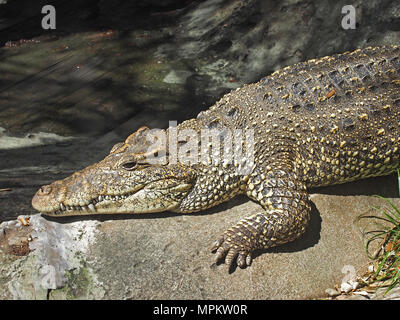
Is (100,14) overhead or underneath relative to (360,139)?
overhead

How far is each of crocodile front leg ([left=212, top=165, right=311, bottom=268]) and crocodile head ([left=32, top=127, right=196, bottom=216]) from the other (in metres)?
0.70

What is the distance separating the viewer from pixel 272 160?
4.61m

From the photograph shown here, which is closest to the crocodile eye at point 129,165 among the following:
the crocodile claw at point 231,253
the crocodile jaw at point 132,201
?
the crocodile jaw at point 132,201

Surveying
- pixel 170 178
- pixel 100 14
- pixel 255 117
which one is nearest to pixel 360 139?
pixel 255 117

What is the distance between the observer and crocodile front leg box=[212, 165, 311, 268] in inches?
166

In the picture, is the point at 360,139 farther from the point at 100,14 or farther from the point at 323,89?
the point at 100,14

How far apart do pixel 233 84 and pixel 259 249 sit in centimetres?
246

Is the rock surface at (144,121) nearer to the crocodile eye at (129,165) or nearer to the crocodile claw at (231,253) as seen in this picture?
the crocodile claw at (231,253)

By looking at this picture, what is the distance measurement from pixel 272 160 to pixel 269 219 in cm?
65

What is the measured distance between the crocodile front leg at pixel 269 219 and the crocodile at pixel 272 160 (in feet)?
0.03

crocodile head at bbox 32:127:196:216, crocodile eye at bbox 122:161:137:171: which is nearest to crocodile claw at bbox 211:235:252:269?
crocodile head at bbox 32:127:196:216

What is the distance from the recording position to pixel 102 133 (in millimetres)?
5344

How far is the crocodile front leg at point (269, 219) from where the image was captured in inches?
166

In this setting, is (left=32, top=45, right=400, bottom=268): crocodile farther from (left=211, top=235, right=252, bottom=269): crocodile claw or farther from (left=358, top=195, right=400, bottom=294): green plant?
(left=358, top=195, right=400, bottom=294): green plant
